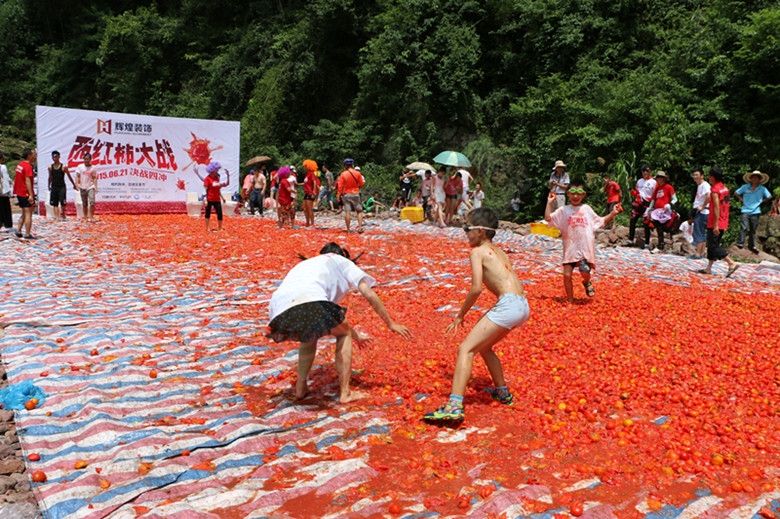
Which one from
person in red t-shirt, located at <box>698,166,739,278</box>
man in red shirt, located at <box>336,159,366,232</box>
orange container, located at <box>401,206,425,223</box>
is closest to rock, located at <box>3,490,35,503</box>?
person in red t-shirt, located at <box>698,166,739,278</box>

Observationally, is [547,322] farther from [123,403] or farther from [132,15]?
[132,15]

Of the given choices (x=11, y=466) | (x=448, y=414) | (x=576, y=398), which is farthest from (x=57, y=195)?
(x=576, y=398)

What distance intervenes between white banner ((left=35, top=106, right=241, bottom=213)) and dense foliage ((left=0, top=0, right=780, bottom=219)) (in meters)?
8.50

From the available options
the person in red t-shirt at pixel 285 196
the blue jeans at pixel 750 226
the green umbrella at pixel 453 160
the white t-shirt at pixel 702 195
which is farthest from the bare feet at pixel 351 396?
the green umbrella at pixel 453 160

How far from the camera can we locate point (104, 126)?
19.8 meters

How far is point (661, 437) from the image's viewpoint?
448cm

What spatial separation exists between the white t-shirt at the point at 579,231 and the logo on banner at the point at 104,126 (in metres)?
16.5

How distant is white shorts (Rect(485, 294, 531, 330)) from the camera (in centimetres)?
482

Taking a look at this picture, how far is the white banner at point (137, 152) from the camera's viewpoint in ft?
61.8

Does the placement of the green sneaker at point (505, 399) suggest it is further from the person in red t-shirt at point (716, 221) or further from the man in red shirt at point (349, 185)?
the man in red shirt at point (349, 185)

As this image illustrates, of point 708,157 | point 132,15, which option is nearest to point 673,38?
point 708,157

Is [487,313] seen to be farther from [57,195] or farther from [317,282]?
[57,195]

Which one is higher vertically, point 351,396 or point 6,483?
point 351,396

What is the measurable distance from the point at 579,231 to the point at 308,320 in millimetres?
4982
